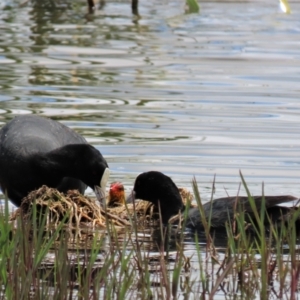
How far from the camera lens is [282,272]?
17.9ft

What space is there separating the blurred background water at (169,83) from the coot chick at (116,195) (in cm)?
41

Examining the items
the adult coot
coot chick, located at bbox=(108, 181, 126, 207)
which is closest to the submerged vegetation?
the adult coot

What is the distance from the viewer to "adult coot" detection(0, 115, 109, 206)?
8.36 metres

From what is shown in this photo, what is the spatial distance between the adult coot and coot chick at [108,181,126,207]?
0.21m

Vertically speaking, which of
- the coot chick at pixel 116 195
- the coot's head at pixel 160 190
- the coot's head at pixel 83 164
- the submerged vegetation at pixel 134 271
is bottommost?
the coot chick at pixel 116 195

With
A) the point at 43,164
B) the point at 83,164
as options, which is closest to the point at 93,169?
the point at 83,164

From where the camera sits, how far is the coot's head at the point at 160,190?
27.4 ft

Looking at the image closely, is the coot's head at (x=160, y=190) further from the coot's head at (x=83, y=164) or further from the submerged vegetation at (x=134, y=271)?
the submerged vegetation at (x=134, y=271)

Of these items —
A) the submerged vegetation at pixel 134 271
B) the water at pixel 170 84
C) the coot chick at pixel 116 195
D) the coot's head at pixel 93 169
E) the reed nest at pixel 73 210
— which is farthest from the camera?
the water at pixel 170 84

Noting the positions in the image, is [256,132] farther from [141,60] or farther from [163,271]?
[163,271]

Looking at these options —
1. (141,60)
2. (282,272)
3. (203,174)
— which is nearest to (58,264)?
(282,272)

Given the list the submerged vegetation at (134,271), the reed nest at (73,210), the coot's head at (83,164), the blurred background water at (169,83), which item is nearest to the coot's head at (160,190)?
the reed nest at (73,210)

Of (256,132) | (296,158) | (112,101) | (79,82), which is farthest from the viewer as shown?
(79,82)

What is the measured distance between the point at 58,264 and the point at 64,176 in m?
3.51
